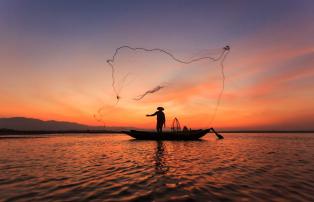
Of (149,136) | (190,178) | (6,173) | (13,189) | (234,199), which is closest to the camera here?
(234,199)

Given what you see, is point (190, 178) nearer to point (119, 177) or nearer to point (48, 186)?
point (119, 177)

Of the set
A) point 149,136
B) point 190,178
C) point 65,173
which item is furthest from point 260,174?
point 149,136

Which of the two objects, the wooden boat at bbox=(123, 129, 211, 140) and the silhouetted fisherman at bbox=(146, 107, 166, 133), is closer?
the silhouetted fisherman at bbox=(146, 107, 166, 133)

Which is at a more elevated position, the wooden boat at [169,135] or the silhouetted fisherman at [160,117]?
the silhouetted fisherman at [160,117]

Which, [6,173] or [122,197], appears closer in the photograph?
[122,197]

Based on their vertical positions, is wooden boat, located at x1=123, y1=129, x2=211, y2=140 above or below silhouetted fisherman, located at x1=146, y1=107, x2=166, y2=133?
below

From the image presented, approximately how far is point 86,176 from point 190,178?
4824 millimetres

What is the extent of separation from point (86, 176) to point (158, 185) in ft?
12.3

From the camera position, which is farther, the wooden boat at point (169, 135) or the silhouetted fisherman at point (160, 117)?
the wooden boat at point (169, 135)

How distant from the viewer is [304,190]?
8789 millimetres

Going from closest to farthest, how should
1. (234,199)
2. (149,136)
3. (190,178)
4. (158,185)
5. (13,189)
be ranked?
(234,199) → (13,189) → (158,185) → (190,178) → (149,136)

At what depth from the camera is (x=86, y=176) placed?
35.8ft

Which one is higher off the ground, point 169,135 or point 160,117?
point 160,117

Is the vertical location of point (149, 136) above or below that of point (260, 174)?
above
